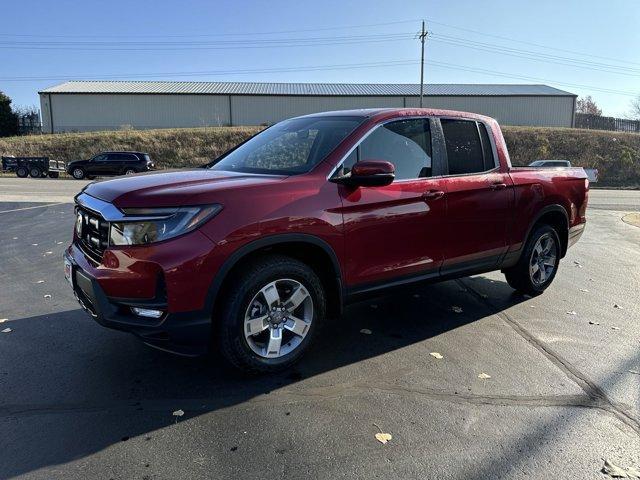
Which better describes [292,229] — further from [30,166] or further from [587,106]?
[587,106]

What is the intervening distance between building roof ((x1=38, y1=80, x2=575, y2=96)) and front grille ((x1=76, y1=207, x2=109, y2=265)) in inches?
1986

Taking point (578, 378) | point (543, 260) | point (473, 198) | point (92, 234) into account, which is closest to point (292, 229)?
point (92, 234)

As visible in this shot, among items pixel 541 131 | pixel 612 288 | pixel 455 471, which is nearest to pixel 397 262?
pixel 455 471

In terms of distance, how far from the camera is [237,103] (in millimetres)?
52406

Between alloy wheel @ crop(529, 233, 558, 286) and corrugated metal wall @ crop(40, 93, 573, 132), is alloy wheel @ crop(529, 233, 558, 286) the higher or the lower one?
the lower one

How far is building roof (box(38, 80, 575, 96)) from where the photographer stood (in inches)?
2061

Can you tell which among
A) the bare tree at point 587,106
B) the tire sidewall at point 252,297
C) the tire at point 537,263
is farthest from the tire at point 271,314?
the bare tree at point 587,106

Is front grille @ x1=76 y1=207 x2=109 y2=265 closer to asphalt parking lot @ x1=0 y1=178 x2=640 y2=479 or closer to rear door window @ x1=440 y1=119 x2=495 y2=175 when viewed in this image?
asphalt parking lot @ x1=0 y1=178 x2=640 y2=479

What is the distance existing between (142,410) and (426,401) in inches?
72.7

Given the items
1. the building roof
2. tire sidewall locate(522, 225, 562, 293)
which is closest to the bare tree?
the building roof

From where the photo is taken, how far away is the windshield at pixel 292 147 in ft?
13.1

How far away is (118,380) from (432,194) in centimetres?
286

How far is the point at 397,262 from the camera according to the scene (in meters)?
4.16

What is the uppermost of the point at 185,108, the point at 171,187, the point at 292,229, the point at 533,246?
the point at 185,108
